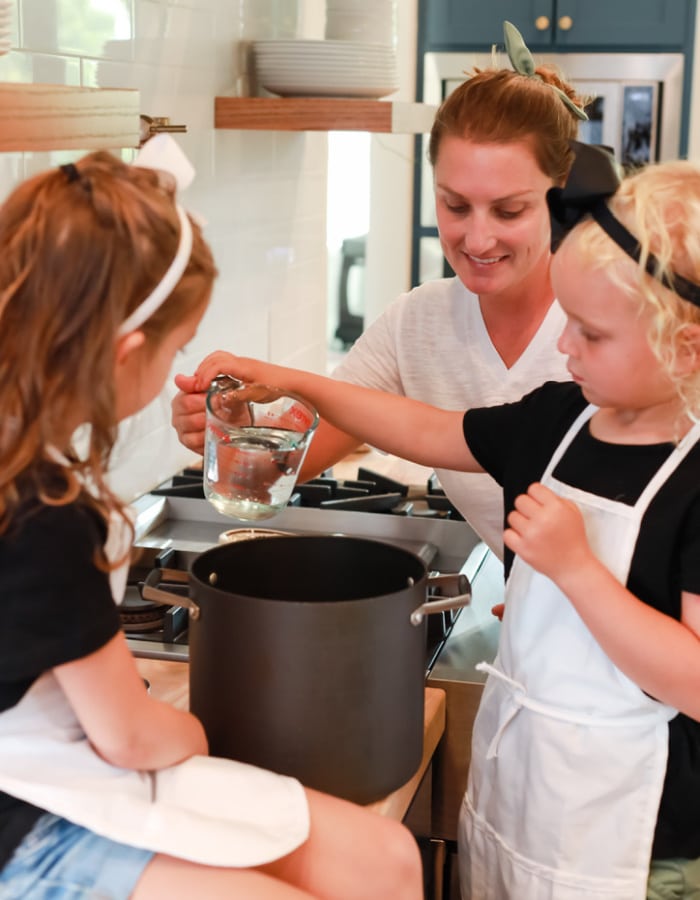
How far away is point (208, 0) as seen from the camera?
7.28 feet

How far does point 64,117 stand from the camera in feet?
3.83

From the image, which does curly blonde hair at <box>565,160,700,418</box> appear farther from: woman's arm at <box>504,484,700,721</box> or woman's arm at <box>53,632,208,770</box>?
woman's arm at <box>53,632,208,770</box>

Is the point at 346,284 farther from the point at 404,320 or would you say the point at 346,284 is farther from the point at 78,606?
the point at 78,606

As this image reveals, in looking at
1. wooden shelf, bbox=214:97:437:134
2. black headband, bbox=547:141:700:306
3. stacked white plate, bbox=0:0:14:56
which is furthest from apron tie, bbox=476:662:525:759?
wooden shelf, bbox=214:97:437:134

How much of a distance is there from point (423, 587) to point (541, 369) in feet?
2.31

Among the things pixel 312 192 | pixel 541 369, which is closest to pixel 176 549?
pixel 541 369

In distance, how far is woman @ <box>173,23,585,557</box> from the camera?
5.29 ft

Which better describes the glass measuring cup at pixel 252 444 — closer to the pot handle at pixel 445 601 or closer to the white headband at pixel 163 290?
the pot handle at pixel 445 601

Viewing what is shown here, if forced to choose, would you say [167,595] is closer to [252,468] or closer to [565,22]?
[252,468]

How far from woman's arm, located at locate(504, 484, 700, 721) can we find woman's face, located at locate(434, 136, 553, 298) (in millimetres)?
564

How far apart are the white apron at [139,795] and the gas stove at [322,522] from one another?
594mm

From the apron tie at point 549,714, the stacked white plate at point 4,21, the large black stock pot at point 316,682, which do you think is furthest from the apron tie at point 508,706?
the stacked white plate at point 4,21

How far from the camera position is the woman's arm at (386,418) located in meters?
1.47

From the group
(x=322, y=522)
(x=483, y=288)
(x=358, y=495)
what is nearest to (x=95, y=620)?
(x=483, y=288)
